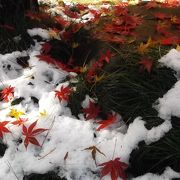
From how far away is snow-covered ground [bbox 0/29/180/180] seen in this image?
2453 millimetres

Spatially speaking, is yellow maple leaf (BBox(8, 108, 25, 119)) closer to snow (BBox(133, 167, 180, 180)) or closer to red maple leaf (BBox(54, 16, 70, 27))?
snow (BBox(133, 167, 180, 180))

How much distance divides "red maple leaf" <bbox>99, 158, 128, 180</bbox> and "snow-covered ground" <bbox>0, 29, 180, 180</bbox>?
58 millimetres

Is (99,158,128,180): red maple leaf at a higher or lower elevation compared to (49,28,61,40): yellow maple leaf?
lower

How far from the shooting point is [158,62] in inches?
114

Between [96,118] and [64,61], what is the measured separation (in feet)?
3.21

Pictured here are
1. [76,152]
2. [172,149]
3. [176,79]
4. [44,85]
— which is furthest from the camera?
[44,85]

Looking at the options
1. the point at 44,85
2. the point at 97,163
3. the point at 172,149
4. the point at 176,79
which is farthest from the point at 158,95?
the point at 44,85

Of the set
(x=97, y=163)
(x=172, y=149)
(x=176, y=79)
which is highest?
(x=176, y=79)

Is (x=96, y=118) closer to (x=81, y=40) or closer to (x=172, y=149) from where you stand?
(x=172, y=149)

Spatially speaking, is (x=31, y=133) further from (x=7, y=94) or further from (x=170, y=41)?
(x=170, y=41)

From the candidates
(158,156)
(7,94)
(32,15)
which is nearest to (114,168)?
(158,156)

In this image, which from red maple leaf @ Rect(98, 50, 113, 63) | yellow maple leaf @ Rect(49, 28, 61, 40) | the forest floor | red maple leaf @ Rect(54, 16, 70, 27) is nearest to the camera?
the forest floor

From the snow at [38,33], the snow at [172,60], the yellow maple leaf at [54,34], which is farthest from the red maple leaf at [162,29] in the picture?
the snow at [38,33]

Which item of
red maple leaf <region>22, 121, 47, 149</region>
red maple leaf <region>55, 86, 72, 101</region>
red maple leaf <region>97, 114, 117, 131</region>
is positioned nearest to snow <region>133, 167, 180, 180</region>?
red maple leaf <region>97, 114, 117, 131</region>
